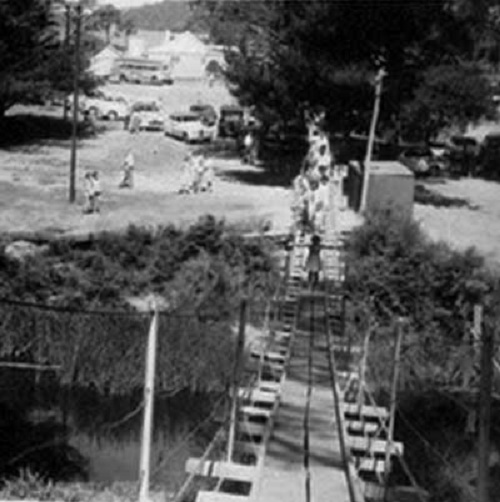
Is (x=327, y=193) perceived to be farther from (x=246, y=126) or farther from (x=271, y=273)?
(x=246, y=126)

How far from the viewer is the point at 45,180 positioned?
1282 inches

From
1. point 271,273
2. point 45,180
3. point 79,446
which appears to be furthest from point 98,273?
point 45,180

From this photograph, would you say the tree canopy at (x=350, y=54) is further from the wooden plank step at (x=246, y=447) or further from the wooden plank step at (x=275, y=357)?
the wooden plank step at (x=246, y=447)

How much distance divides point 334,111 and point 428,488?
1960 cm

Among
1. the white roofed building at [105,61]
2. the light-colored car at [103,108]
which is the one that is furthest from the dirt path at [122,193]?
the white roofed building at [105,61]

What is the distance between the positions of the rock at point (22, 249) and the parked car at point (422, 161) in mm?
18771

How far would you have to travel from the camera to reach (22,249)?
22.4 meters

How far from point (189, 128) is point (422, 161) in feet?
31.1

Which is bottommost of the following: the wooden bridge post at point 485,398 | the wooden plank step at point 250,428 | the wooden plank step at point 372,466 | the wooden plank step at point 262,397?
the wooden plank step at point 250,428

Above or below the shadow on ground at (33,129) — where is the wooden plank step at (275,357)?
above

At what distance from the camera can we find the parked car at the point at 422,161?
131ft

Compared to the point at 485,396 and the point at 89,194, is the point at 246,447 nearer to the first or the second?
the point at 485,396

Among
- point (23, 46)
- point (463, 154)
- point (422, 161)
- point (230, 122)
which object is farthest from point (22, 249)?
point (230, 122)

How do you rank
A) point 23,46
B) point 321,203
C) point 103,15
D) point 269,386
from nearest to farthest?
1. point 269,386
2. point 321,203
3. point 103,15
4. point 23,46
